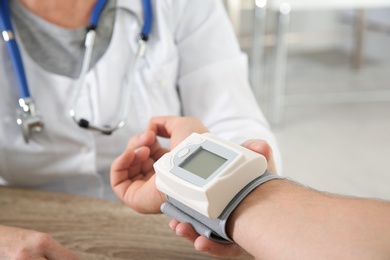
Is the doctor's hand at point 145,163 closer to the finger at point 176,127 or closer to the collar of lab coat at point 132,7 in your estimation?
the finger at point 176,127

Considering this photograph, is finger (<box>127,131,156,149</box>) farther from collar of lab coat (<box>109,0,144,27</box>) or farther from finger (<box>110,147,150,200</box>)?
collar of lab coat (<box>109,0,144,27</box>)

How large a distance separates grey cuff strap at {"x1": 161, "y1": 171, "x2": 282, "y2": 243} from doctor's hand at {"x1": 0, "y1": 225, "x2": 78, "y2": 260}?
15cm

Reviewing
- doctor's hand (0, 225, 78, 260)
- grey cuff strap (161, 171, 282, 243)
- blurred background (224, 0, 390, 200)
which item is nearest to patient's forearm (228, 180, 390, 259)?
grey cuff strap (161, 171, 282, 243)

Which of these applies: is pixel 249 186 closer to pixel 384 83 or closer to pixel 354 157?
pixel 354 157

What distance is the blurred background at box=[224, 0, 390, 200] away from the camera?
239cm

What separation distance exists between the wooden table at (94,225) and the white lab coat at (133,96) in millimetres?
95

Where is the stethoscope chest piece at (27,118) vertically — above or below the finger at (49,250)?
above

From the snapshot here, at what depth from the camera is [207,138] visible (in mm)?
640

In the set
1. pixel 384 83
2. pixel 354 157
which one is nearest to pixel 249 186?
pixel 354 157

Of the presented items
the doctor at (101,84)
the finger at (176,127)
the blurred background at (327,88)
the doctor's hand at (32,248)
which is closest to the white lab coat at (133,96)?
the doctor at (101,84)

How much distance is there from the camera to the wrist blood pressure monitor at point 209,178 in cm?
58

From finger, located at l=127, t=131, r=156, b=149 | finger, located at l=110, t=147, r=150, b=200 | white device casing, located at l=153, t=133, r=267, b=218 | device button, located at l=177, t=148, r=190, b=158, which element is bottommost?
finger, located at l=110, t=147, r=150, b=200

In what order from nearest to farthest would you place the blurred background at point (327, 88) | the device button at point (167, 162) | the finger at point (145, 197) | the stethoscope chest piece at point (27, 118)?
the device button at point (167, 162), the finger at point (145, 197), the stethoscope chest piece at point (27, 118), the blurred background at point (327, 88)

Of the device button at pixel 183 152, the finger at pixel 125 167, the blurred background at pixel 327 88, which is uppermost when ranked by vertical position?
the device button at pixel 183 152
